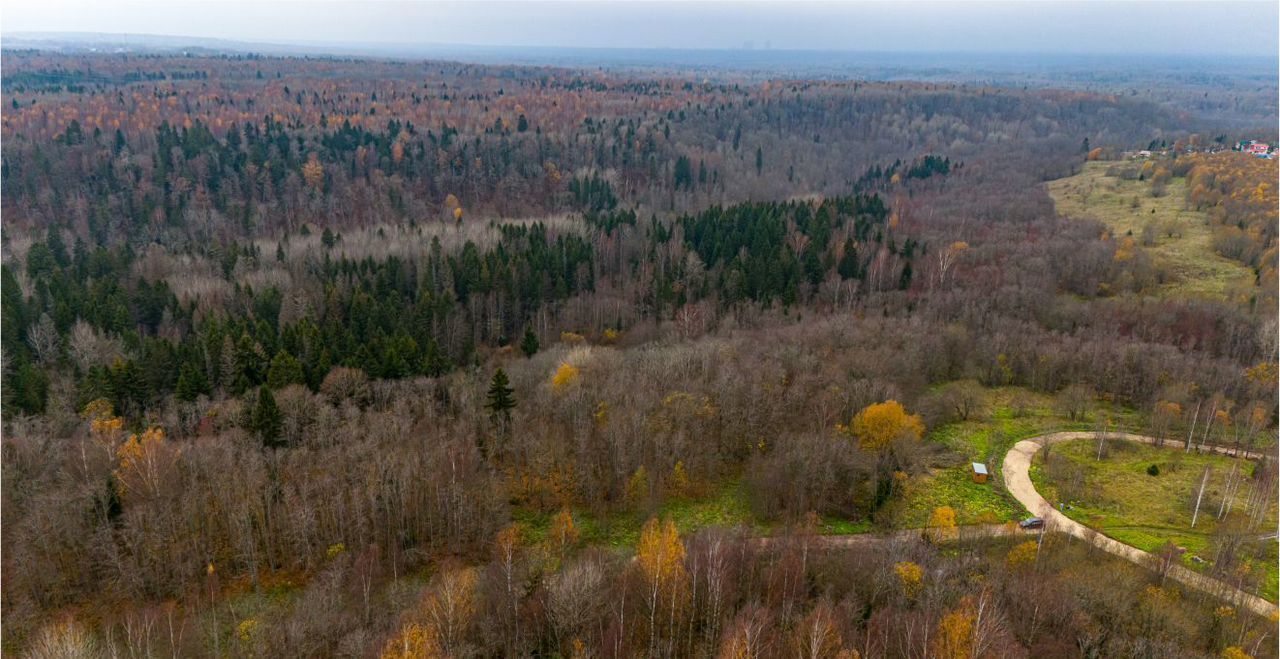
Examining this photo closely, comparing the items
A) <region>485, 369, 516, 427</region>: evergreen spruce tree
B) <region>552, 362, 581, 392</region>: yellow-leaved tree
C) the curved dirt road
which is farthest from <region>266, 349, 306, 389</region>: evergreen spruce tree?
the curved dirt road

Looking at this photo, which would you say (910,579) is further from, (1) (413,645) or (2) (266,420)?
(2) (266,420)

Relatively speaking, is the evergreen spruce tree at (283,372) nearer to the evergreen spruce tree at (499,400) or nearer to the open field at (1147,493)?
the evergreen spruce tree at (499,400)

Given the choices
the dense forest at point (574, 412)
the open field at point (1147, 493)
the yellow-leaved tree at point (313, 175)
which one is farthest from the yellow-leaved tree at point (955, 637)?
the yellow-leaved tree at point (313, 175)

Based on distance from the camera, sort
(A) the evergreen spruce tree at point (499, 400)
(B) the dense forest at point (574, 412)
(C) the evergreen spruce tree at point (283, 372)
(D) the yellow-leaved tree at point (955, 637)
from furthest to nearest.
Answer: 1. (C) the evergreen spruce tree at point (283, 372)
2. (A) the evergreen spruce tree at point (499, 400)
3. (B) the dense forest at point (574, 412)
4. (D) the yellow-leaved tree at point (955, 637)

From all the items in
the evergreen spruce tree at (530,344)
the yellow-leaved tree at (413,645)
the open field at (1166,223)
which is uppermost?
the open field at (1166,223)

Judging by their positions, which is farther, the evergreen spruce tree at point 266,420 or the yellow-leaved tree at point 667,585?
the evergreen spruce tree at point 266,420

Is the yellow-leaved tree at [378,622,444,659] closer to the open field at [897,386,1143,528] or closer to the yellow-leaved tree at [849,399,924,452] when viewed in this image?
the open field at [897,386,1143,528]

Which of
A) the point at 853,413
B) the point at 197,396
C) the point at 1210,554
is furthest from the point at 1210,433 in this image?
the point at 197,396
